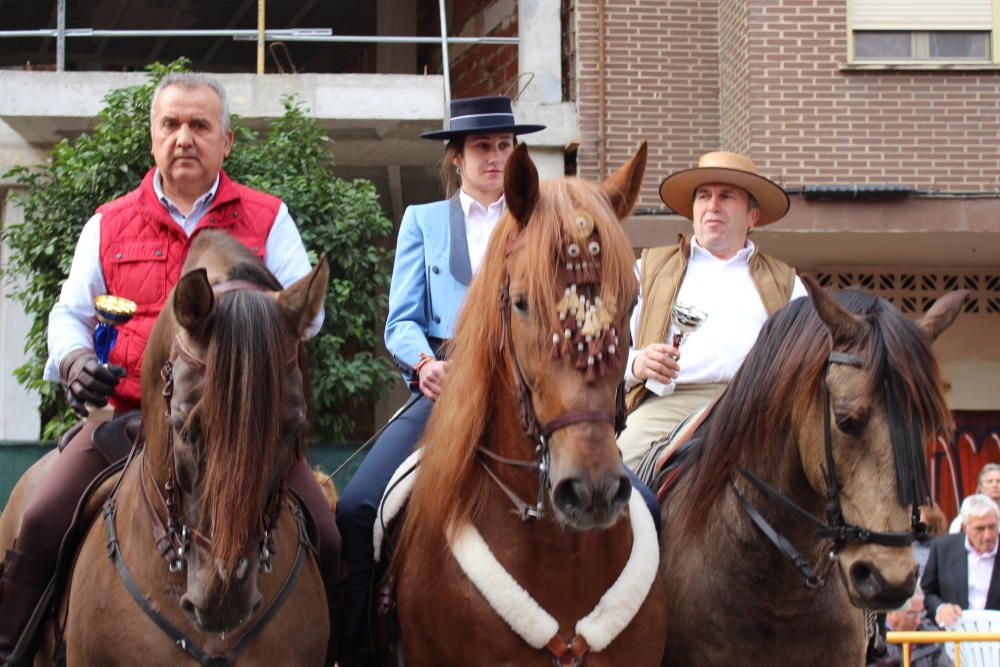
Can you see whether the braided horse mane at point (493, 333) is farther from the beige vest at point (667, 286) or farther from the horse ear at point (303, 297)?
the beige vest at point (667, 286)

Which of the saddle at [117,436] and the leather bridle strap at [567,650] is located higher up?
the saddle at [117,436]

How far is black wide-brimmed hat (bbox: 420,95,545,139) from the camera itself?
5.27 meters

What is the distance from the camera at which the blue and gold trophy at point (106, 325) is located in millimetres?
4375

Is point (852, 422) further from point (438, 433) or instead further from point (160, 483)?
point (160, 483)

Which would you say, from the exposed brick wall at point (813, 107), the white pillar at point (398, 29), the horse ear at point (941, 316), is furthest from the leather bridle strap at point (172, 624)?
the white pillar at point (398, 29)

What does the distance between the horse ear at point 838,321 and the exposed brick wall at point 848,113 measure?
29.5ft

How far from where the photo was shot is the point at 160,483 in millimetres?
4066

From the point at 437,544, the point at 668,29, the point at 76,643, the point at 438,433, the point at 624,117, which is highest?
→ the point at 668,29

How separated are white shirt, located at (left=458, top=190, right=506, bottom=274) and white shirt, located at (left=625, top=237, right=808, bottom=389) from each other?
31.9 inches

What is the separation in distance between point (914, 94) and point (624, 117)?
294 cm

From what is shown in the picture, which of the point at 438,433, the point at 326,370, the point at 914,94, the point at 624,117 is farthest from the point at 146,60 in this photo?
the point at 438,433

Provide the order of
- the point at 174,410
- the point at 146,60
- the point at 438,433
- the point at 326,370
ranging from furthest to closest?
the point at 146,60 < the point at 326,370 < the point at 438,433 < the point at 174,410

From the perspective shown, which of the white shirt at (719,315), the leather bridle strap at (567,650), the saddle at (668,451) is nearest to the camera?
the leather bridle strap at (567,650)

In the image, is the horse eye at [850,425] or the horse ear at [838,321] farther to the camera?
the horse ear at [838,321]
